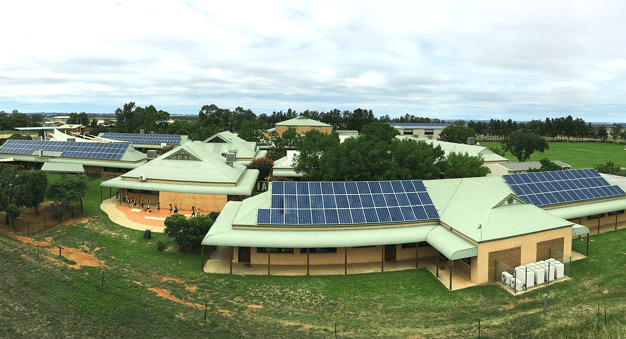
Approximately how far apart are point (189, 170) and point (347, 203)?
1037 inches

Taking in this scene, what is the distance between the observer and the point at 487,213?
27203 mm

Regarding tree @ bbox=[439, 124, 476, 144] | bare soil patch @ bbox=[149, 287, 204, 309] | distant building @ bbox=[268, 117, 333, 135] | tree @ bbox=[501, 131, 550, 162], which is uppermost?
distant building @ bbox=[268, 117, 333, 135]

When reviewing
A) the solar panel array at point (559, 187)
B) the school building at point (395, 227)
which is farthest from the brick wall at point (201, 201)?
the solar panel array at point (559, 187)

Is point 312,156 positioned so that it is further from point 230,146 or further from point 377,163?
point 230,146

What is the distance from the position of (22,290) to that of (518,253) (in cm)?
3273

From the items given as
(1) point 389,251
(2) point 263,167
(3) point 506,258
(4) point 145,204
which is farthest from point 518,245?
(2) point 263,167

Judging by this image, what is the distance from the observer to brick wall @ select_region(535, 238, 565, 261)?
2707cm

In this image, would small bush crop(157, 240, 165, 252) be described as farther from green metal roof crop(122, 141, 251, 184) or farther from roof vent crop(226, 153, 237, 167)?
roof vent crop(226, 153, 237, 167)

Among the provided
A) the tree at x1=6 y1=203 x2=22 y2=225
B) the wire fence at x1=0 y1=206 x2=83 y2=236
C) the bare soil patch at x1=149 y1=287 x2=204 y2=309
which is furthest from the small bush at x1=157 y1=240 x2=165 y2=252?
the tree at x1=6 y1=203 x2=22 y2=225

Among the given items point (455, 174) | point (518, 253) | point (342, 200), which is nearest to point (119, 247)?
point (342, 200)

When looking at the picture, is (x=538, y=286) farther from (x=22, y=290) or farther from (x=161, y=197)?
(x=161, y=197)

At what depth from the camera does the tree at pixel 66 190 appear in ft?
127

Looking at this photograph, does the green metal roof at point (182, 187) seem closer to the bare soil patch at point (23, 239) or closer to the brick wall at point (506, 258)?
the bare soil patch at point (23, 239)

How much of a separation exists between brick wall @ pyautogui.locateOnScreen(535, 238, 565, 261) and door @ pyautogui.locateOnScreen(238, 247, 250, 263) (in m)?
22.3
